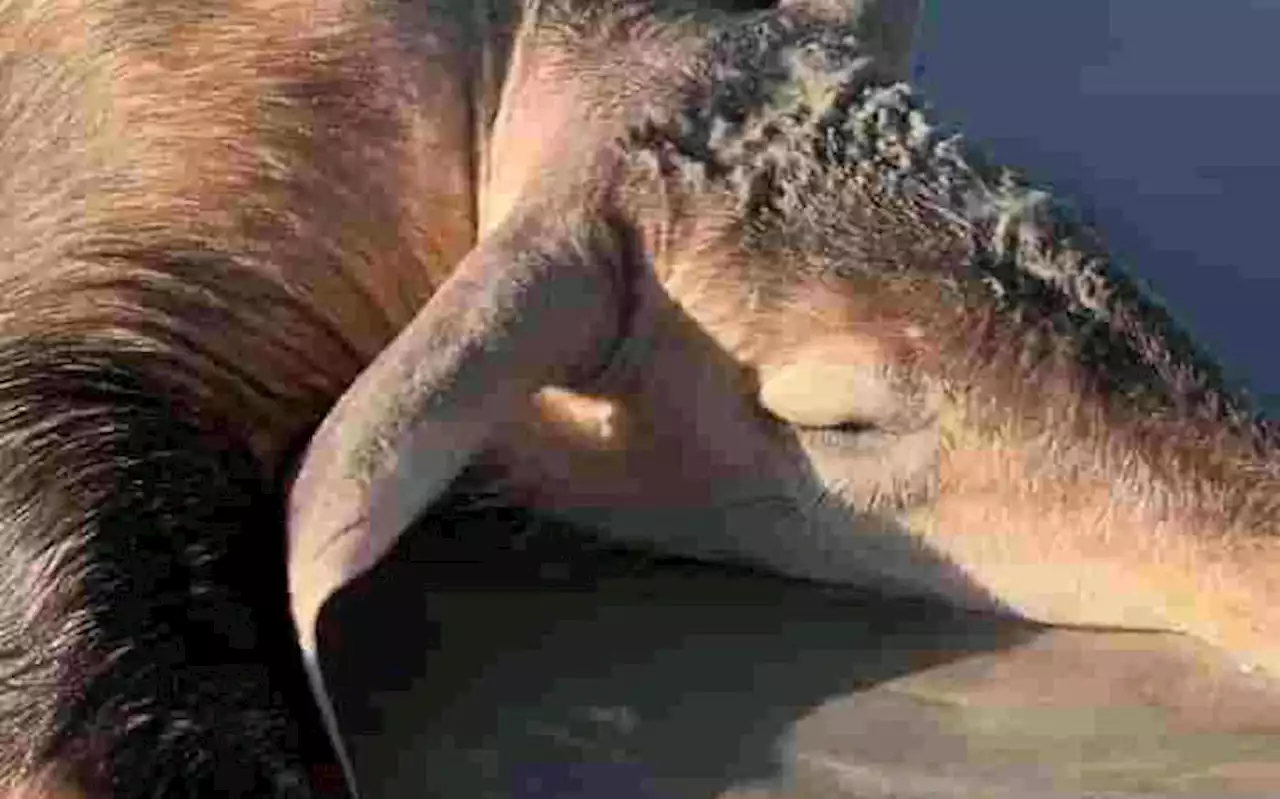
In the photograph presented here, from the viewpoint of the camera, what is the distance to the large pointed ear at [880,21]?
3857 mm

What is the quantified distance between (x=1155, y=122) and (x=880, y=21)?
88 centimetres

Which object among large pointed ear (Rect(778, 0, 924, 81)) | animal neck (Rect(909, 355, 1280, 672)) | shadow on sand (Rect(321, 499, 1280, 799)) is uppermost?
large pointed ear (Rect(778, 0, 924, 81))

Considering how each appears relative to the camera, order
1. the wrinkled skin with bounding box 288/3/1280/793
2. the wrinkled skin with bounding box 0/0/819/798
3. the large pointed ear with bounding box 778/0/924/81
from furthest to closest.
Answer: the large pointed ear with bounding box 778/0/924/81, the wrinkled skin with bounding box 288/3/1280/793, the wrinkled skin with bounding box 0/0/819/798

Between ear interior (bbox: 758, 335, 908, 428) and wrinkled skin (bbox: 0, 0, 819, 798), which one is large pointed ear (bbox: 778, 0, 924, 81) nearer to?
wrinkled skin (bbox: 0, 0, 819, 798)

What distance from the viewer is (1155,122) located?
4.68 meters

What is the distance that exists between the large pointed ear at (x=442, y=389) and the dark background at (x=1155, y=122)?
3.12ft

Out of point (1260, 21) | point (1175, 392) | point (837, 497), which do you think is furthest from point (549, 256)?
point (1260, 21)

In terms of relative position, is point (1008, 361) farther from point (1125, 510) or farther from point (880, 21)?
point (880, 21)

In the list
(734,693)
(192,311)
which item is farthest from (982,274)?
(192,311)

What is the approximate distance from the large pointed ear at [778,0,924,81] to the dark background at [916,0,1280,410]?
0.92 feet

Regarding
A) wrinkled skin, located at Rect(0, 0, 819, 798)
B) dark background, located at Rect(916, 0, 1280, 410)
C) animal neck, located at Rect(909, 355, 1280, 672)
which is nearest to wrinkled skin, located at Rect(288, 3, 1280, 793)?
animal neck, located at Rect(909, 355, 1280, 672)

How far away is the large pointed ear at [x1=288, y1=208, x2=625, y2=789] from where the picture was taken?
3.23m

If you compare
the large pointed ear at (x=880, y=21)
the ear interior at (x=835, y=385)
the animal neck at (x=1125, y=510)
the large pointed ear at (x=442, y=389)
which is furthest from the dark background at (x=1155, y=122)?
the large pointed ear at (x=442, y=389)

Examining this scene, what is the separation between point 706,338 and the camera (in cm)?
358
